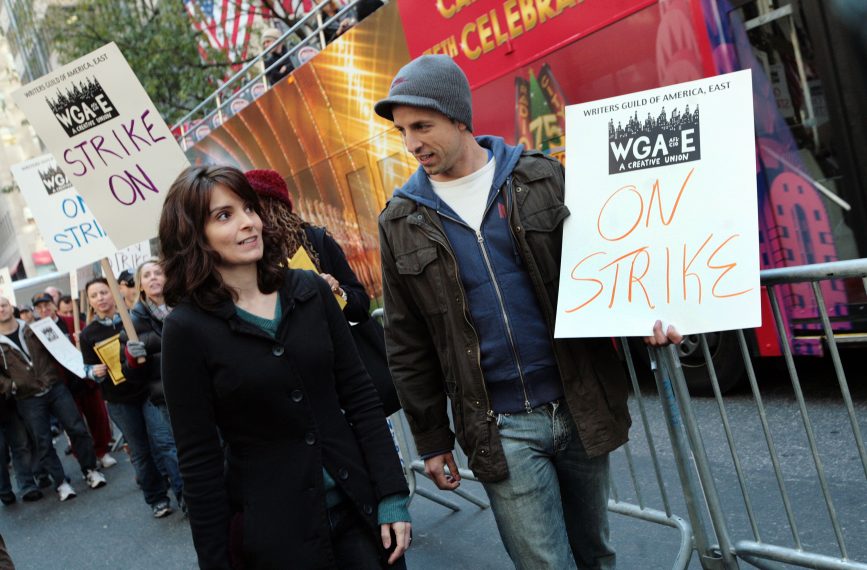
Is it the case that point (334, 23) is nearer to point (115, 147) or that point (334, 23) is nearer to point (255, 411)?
point (115, 147)

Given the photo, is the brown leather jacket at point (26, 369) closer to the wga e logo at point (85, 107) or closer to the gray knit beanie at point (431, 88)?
the wga e logo at point (85, 107)

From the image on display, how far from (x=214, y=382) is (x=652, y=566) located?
2.46 meters

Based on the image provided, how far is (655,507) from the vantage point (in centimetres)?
490

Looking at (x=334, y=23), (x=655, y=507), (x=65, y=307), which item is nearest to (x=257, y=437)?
(x=655, y=507)

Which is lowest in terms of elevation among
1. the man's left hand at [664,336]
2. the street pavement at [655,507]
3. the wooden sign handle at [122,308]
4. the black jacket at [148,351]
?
the street pavement at [655,507]

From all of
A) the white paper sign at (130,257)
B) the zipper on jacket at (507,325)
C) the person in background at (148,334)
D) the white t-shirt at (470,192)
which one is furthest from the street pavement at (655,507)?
the white paper sign at (130,257)

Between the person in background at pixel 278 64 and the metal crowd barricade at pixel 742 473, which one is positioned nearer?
the metal crowd barricade at pixel 742 473

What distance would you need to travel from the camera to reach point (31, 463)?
32.1ft

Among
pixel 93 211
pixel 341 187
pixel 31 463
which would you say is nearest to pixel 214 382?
pixel 93 211

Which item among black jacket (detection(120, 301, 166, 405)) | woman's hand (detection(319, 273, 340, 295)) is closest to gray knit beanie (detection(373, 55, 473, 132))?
woman's hand (detection(319, 273, 340, 295))

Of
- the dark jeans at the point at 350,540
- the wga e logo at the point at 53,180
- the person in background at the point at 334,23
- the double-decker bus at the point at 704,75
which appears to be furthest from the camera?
the person in background at the point at 334,23

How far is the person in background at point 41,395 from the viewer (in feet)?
30.5

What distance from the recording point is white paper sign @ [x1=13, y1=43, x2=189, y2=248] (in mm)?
5969

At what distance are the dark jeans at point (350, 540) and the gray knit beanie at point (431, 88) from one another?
3.87ft
